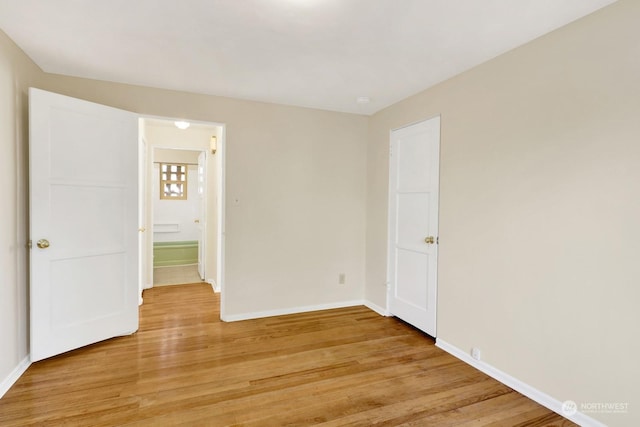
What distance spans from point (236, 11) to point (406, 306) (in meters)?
3.00

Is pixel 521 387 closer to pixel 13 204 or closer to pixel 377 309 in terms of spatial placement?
pixel 377 309

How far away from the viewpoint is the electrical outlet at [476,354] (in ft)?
8.22

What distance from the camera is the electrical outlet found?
8.22ft

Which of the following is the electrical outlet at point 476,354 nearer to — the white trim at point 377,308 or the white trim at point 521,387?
the white trim at point 521,387

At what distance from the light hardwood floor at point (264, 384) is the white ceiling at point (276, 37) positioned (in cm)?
239

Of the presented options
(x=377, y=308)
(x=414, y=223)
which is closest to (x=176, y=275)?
(x=377, y=308)

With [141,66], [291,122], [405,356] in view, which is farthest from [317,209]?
[141,66]

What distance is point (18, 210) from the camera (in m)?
2.32

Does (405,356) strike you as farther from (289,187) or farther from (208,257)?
(208,257)

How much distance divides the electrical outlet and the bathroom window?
6.81 metres

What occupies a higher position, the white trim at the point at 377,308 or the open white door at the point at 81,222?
the open white door at the point at 81,222

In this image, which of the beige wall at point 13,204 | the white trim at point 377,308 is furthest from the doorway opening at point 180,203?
the white trim at point 377,308

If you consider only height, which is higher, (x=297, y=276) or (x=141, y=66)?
(x=141, y=66)

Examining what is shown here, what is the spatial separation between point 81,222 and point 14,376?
1.16 meters
